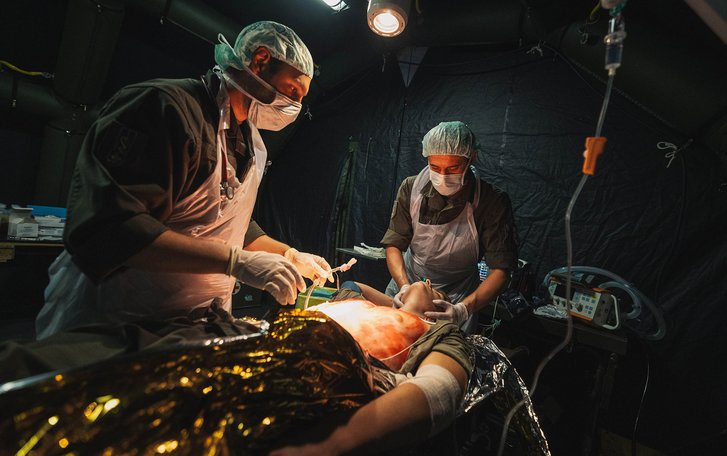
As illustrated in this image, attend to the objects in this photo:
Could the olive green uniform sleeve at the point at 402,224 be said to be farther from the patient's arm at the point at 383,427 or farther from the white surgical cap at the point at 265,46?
the patient's arm at the point at 383,427

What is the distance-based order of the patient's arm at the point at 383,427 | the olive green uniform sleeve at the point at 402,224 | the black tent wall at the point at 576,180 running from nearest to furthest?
the patient's arm at the point at 383,427 → the black tent wall at the point at 576,180 → the olive green uniform sleeve at the point at 402,224

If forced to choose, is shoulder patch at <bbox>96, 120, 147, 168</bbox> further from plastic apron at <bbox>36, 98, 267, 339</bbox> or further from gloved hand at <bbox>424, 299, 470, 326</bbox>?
gloved hand at <bbox>424, 299, 470, 326</bbox>

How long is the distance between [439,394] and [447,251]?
1.62 metres

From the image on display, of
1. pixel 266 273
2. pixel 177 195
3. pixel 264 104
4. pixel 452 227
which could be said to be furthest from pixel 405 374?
pixel 452 227

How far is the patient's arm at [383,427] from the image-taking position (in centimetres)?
94

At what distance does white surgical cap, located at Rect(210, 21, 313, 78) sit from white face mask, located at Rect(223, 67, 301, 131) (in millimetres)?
58

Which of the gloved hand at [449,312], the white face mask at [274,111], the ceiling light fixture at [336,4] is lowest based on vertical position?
the gloved hand at [449,312]

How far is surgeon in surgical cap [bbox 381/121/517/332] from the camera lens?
8.30 feet

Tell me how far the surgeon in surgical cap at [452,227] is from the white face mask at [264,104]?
50.9 inches

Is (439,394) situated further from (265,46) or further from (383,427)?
(265,46)

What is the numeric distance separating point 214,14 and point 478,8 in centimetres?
301

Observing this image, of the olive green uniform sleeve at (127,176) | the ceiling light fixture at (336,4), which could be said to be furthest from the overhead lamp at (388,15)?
the olive green uniform sleeve at (127,176)

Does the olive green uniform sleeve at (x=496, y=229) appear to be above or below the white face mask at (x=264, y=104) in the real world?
below

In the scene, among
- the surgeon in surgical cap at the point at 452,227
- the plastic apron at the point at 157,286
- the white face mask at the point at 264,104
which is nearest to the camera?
the plastic apron at the point at 157,286
